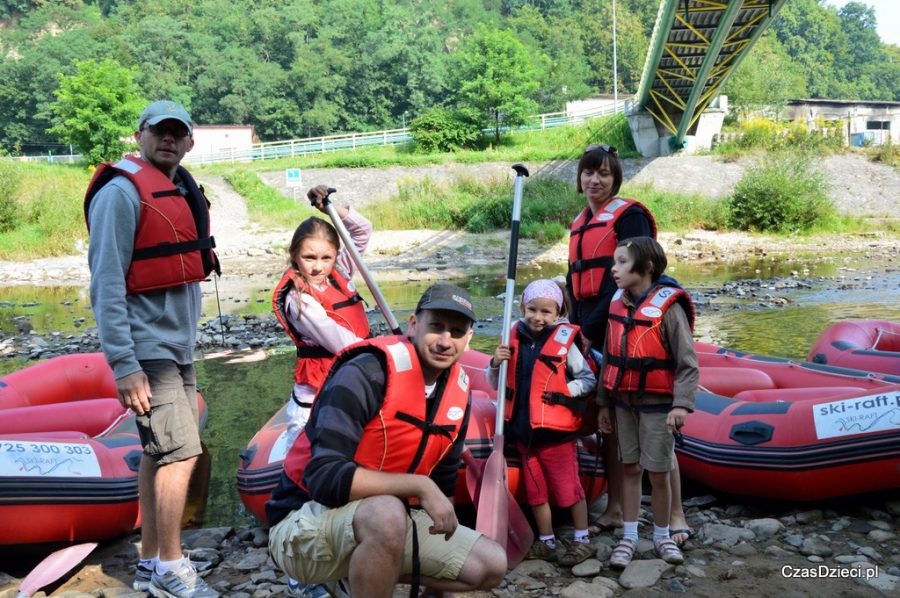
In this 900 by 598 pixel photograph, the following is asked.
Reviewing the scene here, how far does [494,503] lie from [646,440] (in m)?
0.72

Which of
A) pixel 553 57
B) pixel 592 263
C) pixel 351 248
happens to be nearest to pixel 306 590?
pixel 351 248

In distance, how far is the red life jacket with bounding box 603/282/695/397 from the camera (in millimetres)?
3129

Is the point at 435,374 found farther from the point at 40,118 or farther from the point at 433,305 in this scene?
the point at 40,118

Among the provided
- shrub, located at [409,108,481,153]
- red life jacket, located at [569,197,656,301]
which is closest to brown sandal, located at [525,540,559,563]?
red life jacket, located at [569,197,656,301]

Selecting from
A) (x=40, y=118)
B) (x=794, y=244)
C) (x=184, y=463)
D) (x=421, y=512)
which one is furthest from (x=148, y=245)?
(x=40, y=118)

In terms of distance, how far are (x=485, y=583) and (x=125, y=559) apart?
76.6 inches

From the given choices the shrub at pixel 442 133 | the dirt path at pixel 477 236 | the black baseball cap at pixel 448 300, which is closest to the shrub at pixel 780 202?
the dirt path at pixel 477 236

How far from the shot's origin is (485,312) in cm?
1050

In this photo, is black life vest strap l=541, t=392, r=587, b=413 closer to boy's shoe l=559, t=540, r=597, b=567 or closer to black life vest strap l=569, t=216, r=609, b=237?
boy's shoe l=559, t=540, r=597, b=567

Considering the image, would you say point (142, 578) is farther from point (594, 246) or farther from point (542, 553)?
point (594, 246)

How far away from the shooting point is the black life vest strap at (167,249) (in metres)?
2.80

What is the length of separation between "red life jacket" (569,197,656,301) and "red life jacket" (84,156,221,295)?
1.71 meters

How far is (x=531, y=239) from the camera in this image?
63.0ft

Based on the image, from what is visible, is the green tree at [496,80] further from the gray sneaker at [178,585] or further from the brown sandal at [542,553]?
the gray sneaker at [178,585]
